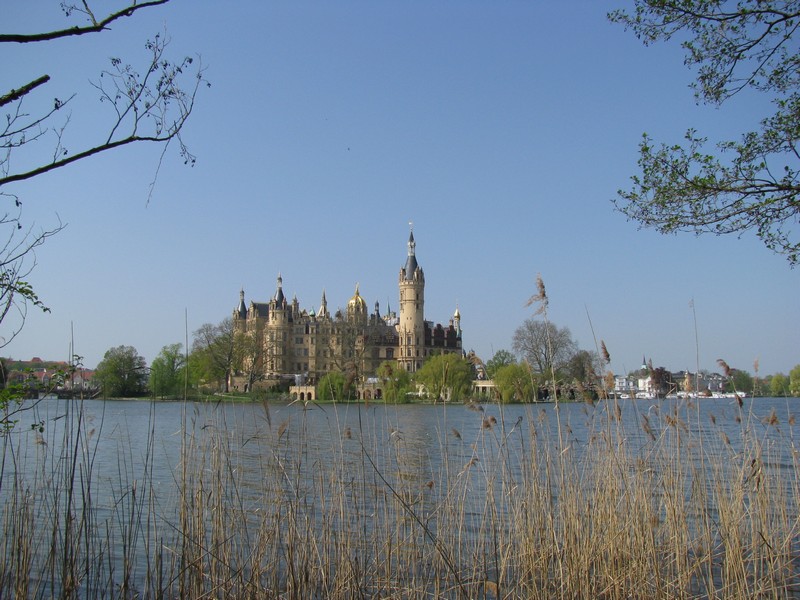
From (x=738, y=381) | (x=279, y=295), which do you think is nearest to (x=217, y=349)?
(x=279, y=295)

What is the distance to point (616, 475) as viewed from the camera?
5426 mm

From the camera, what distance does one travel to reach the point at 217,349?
61.7 meters

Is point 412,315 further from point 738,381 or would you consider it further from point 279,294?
point 738,381

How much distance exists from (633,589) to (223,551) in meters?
2.60

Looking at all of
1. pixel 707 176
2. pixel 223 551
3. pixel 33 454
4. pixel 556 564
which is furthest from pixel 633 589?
pixel 33 454

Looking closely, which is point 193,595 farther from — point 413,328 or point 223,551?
point 413,328

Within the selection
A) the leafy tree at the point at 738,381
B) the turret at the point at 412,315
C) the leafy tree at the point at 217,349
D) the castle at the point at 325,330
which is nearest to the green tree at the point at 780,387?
the leafy tree at the point at 738,381

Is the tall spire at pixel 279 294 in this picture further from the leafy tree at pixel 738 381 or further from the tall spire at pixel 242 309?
the leafy tree at pixel 738 381

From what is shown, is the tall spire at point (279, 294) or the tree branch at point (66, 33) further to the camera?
the tall spire at point (279, 294)

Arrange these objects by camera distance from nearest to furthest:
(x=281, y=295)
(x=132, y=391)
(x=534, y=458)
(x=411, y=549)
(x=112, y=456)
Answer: (x=534, y=458), (x=411, y=549), (x=112, y=456), (x=132, y=391), (x=281, y=295)

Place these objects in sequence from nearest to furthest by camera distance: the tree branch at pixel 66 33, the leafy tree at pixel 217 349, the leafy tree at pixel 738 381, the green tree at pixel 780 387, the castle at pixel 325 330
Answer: the tree branch at pixel 66 33 → the leafy tree at pixel 738 381 → the green tree at pixel 780 387 → the leafy tree at pixel 217 349 → the castle at pixel 325 330

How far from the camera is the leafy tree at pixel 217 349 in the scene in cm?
5675

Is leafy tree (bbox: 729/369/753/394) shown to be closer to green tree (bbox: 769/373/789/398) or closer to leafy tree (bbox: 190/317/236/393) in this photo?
green tree (bbox: 769/373/789/398)

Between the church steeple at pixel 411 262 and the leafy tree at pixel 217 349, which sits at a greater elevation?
the church steeple at pixel 411 262
